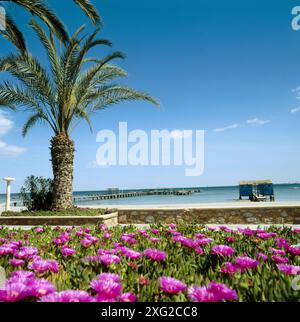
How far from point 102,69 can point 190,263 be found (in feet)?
34.3

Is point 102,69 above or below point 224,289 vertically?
above

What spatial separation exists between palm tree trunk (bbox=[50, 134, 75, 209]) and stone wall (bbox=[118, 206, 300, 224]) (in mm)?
2720

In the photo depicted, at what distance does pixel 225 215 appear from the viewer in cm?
885

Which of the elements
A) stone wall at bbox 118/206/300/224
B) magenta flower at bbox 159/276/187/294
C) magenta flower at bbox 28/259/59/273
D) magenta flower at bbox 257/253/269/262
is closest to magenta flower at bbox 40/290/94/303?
magenta flower at bbox 159/276/187/294

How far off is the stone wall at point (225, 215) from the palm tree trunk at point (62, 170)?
2.72 metres

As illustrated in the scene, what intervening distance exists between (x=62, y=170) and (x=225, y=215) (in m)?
6.01

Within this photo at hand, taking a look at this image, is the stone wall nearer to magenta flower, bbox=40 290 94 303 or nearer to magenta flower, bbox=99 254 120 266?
magenta flower, bbox=99 254 120 266

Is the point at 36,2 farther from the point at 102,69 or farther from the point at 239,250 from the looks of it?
the point at 239,250

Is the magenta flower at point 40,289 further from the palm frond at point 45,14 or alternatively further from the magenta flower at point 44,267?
the palm frond at point 45,14

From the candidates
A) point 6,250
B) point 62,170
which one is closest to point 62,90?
point 62,170

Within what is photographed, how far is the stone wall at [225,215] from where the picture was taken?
A: 8.57 meters

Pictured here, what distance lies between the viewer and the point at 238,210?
888 centimetres
